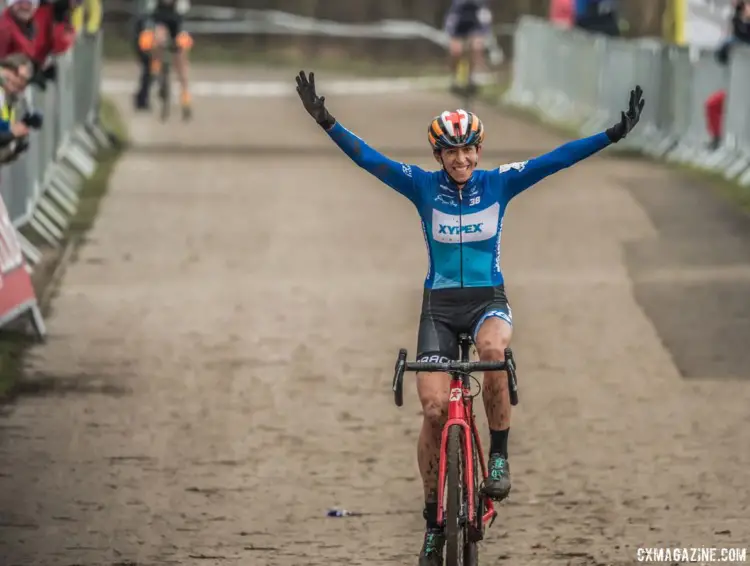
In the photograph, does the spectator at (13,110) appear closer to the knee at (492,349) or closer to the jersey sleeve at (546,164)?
the jersey sleeve at (546,164)

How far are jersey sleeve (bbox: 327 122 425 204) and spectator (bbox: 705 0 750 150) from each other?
45.6ft

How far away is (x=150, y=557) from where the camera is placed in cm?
953

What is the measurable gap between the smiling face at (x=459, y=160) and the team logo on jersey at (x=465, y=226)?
0.61ft

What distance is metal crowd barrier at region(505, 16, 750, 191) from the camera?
22938 millimetres

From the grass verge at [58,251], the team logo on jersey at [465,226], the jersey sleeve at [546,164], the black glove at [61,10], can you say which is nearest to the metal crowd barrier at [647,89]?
the grass verge at [58,251]

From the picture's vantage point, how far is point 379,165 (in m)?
9.25

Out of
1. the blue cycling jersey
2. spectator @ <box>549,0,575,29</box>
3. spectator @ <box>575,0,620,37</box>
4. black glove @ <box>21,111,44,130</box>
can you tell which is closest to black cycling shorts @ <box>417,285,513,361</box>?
the blue cycling jersey

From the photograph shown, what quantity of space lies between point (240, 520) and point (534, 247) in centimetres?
983

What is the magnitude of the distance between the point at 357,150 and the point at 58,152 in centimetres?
1333

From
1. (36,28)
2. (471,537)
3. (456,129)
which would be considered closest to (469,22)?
(36,28)

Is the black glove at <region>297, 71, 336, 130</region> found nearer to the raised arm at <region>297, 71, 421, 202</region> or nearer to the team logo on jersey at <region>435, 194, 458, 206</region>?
the raised arm at <region>297, 71, 421, 202</region>

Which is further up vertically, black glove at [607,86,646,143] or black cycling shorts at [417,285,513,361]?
black glove at [607,86,646,143]

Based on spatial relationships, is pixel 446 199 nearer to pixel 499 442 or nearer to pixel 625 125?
pixel 625 125

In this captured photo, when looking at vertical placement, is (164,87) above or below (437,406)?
below
